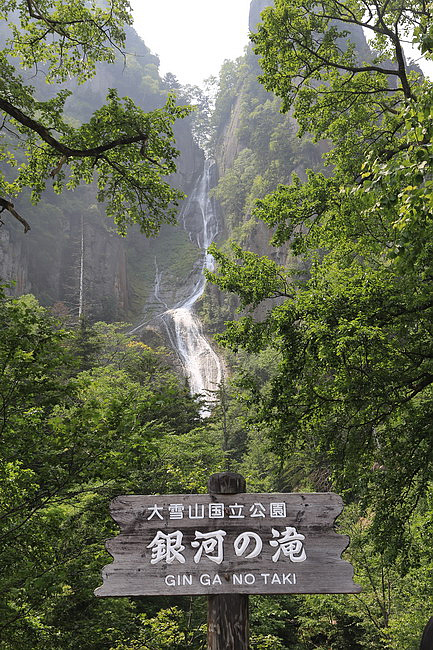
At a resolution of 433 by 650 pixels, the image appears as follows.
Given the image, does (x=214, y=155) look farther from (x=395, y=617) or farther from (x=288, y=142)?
(x=395, y=617)

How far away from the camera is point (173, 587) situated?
2348 mm

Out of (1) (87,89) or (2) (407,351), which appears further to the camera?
(1) (87,89)

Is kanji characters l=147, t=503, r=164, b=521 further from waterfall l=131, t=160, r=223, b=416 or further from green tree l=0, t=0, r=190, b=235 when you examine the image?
waterfall l=131, t=160, r=223, b=416

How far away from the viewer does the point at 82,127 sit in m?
5.51

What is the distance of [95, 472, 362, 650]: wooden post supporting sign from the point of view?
7.67 ft

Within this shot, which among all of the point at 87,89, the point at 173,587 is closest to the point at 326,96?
the point at 173,587

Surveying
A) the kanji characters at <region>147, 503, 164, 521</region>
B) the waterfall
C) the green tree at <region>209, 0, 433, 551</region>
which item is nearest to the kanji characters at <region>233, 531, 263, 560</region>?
the kanji characters at <region>147, 503, 164, 521</region>

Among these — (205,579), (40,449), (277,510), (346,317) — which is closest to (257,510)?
(277,510)

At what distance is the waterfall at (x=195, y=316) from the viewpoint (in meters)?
33.1

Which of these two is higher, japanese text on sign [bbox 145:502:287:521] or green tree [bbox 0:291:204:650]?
green tree [bbox 0:291:204:650]

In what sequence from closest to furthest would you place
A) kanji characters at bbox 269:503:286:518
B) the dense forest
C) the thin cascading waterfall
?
kanji characters at bbox 269:503:286:518
the dense forest
the thin cascading waterfall

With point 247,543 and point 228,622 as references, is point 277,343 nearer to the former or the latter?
point 247,543

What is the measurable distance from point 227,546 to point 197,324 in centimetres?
3619

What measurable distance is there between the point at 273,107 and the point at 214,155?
52.1ft
